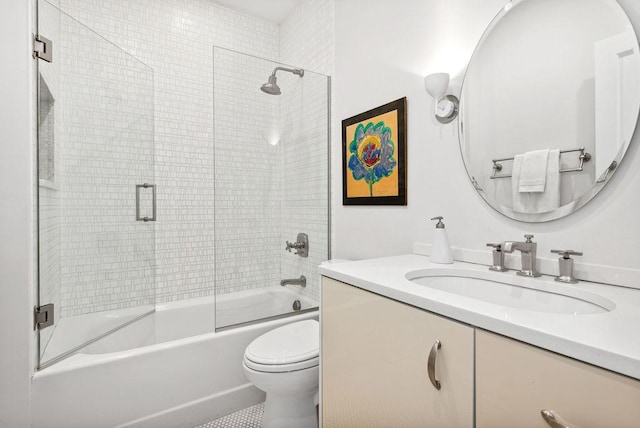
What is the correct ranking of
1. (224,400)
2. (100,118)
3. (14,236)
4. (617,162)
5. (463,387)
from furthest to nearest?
(100,118)
(224,400)
(14,236)
(617,162)
(463,387)

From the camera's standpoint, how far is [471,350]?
2.33 ft

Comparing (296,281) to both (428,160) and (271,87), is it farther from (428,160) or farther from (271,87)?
(271,87)

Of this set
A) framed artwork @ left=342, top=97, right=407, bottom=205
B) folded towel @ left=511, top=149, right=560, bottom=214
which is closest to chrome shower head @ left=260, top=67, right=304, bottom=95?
framed artwork @ left=342, top=97, right=407, bottom=205

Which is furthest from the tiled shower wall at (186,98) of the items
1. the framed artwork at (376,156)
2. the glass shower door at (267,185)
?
the framed artwork at (376,156)

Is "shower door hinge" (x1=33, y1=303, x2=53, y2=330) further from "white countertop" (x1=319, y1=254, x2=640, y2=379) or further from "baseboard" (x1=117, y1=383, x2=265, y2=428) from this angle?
"white countertop" (x1=319, y1=254, x2=640, y2=379)

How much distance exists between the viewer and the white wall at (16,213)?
129 centimetres

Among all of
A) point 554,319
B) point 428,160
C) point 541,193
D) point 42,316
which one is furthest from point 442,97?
point 42,316

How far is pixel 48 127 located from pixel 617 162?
91.7 inches

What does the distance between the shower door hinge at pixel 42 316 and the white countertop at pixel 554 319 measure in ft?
4.46

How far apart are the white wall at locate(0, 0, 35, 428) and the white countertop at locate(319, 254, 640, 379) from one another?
4.42ft

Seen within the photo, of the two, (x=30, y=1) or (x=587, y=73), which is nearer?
(x=587, y=73)

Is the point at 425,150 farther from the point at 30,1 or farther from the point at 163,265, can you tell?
the point at 163,265

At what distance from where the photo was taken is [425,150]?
1550 millimetres

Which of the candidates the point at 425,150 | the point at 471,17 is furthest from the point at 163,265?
the point at 471,17
